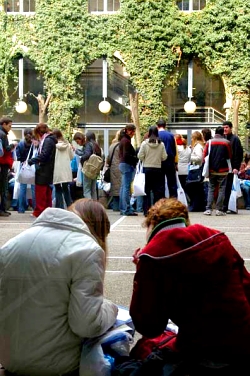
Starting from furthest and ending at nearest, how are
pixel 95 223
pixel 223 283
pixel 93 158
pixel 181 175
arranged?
pixel 181 175 → pixel 93 158 → pixel 95 223 → pixel 223 283

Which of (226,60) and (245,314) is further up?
(226,60)

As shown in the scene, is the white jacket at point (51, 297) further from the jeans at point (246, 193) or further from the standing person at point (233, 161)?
the jeans at point (246, 193)

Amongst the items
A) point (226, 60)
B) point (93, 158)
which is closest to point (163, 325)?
point (93, 158)

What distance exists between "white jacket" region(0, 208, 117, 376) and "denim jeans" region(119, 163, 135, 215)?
445 inches

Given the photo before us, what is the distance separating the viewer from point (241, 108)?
31266mm

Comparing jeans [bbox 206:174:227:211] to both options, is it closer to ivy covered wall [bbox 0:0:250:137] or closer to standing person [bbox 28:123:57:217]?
standing person [bbox 28:123:57:217]

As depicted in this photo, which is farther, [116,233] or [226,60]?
[226,60]

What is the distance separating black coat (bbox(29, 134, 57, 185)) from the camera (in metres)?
14.1

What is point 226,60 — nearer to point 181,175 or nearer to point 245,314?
point 181,175

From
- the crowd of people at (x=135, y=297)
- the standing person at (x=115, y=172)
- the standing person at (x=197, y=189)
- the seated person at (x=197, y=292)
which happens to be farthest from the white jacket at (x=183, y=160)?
the seated person at (x=197, y=292)

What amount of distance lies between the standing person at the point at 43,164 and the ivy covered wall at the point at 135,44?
17.3m

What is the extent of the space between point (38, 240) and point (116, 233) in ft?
25.7

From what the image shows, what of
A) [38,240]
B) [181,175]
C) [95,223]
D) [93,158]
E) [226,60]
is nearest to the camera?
[38,240]

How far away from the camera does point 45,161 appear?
46.4ft
